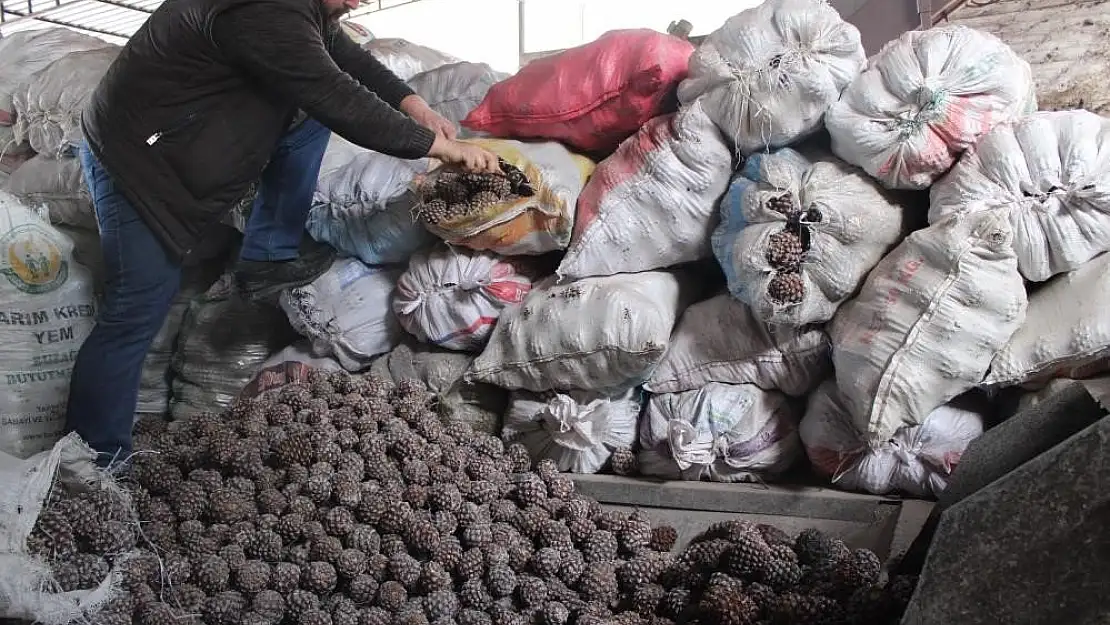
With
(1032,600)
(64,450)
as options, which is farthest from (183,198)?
(1032,600)

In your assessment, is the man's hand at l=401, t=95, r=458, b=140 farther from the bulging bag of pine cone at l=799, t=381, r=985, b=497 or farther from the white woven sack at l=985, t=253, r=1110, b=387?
the white woven sack at l=985, t=253, r=1110, b=387

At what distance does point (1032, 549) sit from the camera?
1.06 m

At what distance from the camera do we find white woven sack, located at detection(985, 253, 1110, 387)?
202cm

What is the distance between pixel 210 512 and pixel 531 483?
81cm

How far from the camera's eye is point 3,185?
11.2 feet

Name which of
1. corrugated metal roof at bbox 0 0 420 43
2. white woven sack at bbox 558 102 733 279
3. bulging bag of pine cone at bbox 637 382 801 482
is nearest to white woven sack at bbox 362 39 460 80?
white woven sack at bbox 558 102 733 279

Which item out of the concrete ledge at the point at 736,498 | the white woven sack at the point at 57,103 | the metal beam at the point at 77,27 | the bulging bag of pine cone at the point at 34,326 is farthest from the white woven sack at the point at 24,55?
the metal beam at the point at 77,27

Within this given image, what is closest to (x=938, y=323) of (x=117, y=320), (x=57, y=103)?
(x=117, y=320)

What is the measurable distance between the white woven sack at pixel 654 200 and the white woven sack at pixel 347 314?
28.0 inches

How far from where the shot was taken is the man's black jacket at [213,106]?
214 centimetres

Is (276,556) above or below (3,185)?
below

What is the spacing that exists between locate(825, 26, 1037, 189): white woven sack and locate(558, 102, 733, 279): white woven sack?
15.7 inches

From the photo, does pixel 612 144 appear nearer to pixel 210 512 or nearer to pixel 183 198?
pixel 183 198

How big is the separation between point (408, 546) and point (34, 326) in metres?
1.58
